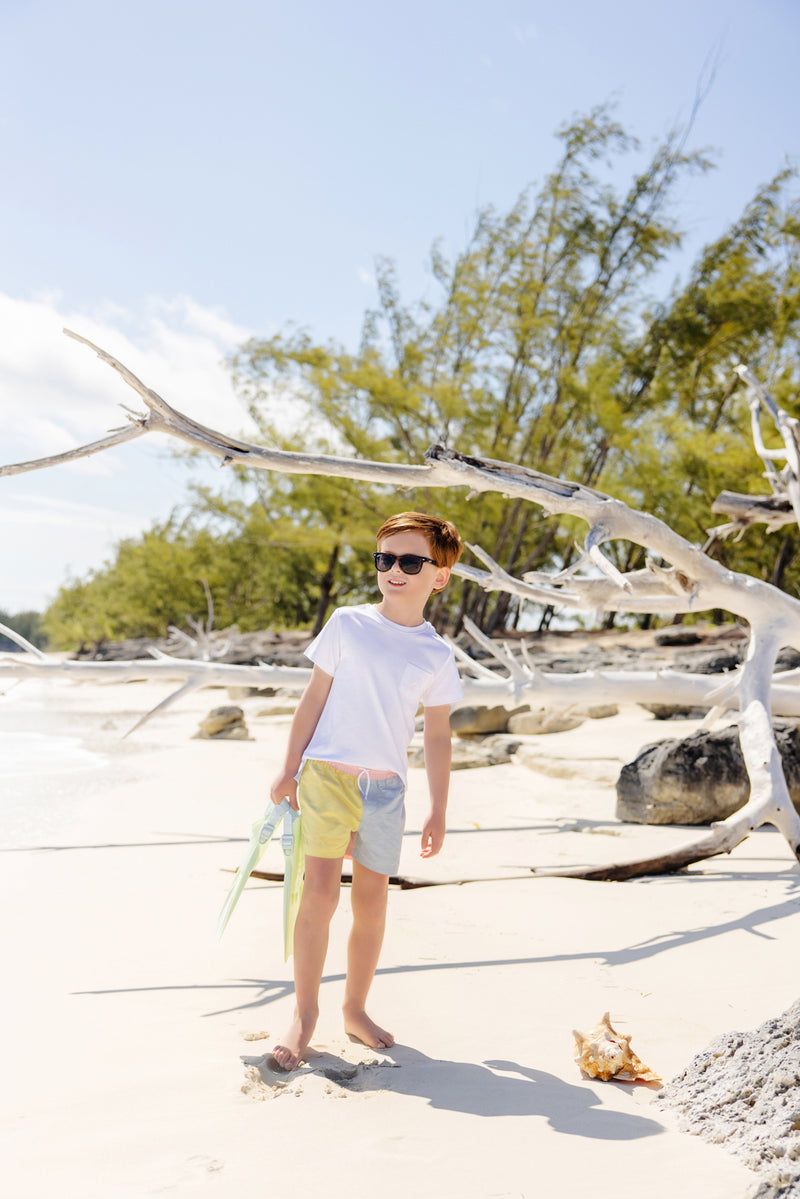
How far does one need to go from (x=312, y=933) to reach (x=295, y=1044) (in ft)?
0.92

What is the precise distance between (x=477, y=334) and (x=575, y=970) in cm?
2128

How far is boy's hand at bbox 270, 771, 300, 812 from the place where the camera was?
2.60 metres

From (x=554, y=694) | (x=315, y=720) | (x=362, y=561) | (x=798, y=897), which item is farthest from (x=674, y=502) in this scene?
(x=315, y=720)

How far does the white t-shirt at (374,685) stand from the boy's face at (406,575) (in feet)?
0.29

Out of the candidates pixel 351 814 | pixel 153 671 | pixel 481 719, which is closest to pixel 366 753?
pixel 351 814

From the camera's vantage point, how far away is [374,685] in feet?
8.57

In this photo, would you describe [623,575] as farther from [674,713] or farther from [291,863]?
[674,713]

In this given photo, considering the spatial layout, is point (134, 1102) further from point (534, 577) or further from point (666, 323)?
point (666, 323)

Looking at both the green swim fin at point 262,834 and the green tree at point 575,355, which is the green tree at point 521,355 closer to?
the green tree at point 575,355

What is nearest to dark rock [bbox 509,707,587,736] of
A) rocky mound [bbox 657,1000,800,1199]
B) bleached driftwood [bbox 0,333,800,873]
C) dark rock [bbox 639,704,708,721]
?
dark rock [bbox 639,704,708,721]

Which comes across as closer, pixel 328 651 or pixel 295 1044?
pixel 295 1044

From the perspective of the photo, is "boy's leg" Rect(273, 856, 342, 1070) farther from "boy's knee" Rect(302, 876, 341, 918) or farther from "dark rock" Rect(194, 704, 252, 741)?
"dark rock" Rect(194, 704, 252, 741)

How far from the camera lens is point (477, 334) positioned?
22.9 metres

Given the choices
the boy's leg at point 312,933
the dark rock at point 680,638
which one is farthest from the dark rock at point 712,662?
the boy's leg at point 312,933
